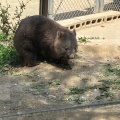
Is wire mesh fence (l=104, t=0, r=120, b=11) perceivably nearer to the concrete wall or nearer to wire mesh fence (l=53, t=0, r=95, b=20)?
wire mesh fence (l=53, t=0, r=95, b=20)

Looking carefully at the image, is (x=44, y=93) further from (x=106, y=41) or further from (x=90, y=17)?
(x=90, y=17)

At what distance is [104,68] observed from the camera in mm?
7273

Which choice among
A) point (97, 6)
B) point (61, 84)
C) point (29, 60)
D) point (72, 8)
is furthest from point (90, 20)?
point (61, 84)

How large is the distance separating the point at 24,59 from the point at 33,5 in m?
5.49

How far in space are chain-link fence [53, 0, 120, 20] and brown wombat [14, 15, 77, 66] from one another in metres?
2.95

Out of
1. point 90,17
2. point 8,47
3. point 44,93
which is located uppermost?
point 90,17

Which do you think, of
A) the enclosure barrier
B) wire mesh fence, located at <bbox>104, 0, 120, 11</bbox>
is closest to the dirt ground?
the enclosure barrier

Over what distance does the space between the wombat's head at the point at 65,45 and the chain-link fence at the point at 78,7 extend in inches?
122

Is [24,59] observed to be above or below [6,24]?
below

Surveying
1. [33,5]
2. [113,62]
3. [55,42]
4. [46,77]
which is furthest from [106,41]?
[33,5]

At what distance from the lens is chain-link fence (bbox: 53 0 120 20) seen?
1078cm

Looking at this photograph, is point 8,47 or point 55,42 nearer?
point 55,42

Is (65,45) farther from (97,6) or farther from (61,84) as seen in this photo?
(97,6)

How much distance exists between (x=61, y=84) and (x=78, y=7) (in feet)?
18.1
